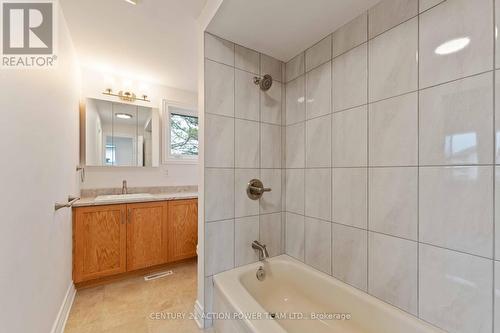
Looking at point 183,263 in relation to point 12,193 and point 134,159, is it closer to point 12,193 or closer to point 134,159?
point 134,159

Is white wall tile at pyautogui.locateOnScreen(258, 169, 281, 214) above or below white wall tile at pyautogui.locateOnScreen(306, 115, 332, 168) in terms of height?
below

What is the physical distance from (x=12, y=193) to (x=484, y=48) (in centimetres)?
207

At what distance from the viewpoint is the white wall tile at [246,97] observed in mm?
1635

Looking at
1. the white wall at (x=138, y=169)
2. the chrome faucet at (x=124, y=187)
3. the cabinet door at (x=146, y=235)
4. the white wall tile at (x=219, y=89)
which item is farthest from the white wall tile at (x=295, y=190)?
the chrome faucet at (x=124, y=187)

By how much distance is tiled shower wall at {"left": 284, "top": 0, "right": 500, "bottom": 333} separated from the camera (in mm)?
872

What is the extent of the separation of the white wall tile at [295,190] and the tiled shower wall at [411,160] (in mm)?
122

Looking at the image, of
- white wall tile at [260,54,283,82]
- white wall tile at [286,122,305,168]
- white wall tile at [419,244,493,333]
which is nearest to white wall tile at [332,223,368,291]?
white wall tile at [419,244,493,333]

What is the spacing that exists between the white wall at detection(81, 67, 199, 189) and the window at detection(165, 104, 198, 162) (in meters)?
0.12

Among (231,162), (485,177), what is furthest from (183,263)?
(485,177)

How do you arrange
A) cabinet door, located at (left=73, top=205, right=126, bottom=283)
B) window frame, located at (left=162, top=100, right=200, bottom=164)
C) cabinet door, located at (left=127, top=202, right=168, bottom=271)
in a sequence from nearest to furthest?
cabinet door, located at (left=73, top=205, right=126, bottom=283) < cabinet door, located at (left=127, top=202, right=168, bottom=271) < window frame, located at (left=162, top=100, right=200, bottom=164)

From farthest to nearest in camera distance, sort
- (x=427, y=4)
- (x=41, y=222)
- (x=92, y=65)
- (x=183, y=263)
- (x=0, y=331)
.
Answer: (x=183, y=263)
(x=92, y=65)
(x=41, y=222)
(x=427, y=4)
(x=0, y=331)

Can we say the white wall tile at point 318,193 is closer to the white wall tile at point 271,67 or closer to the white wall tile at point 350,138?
the white wall tile at point 350,138

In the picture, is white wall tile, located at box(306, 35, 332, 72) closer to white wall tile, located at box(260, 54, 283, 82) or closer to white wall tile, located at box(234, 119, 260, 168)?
white wall tile, located at box(260, 54, 283, 82)

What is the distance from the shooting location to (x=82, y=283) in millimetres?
1997
